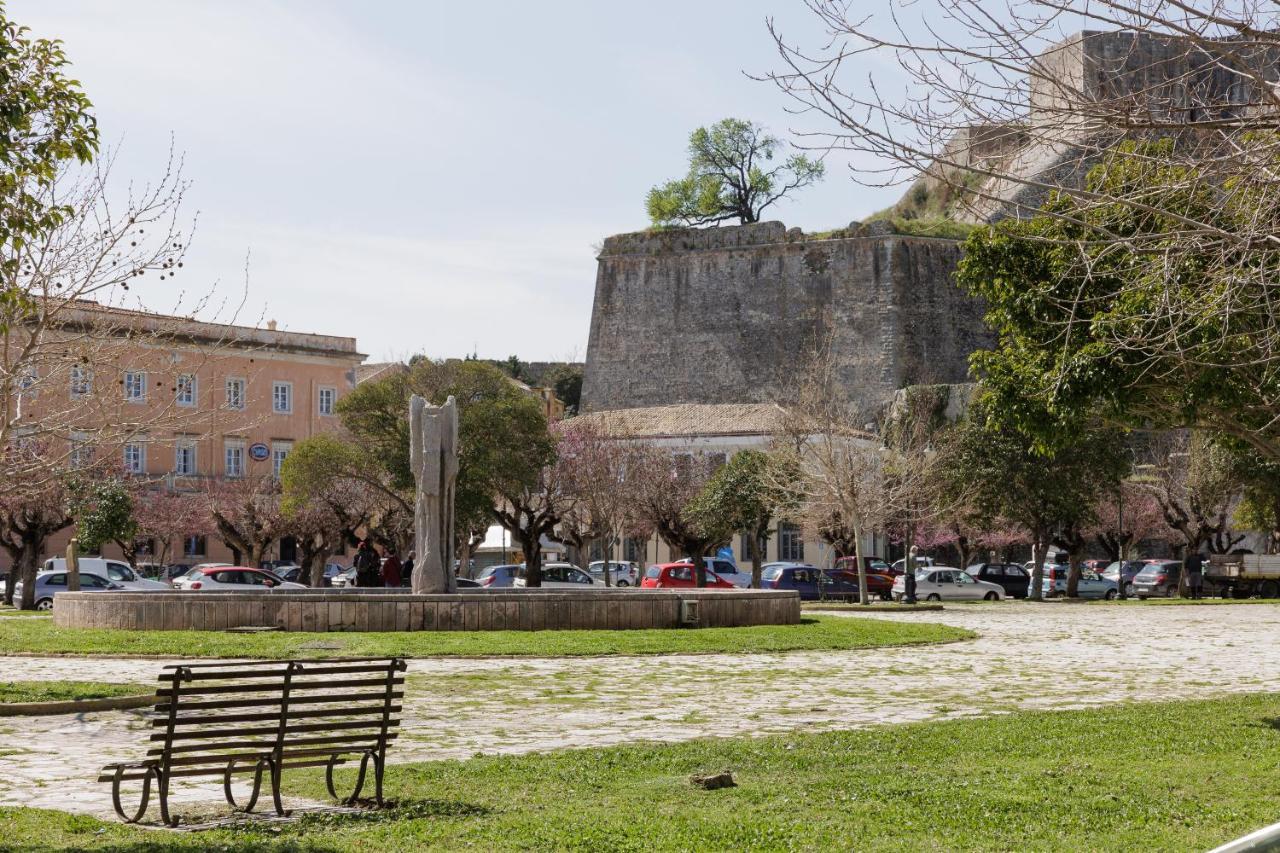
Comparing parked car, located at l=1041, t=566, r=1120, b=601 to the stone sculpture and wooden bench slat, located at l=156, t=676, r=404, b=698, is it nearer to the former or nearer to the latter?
the stone sculpture

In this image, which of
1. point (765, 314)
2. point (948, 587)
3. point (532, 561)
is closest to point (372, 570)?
point (532, 561)

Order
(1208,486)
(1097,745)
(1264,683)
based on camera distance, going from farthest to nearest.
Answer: (1208,486), (1264,683), (1097,745)

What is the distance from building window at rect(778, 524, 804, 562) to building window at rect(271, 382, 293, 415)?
19.3m

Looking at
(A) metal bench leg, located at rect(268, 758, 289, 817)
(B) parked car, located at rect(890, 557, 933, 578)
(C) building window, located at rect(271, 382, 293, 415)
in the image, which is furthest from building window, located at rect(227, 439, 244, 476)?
(A) metal bench leg, located at rect(268, 758, 289, 817)

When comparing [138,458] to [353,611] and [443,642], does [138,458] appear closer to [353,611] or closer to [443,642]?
[353,611]

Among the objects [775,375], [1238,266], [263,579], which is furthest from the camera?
[775,375]

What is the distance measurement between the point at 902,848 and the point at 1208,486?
42159 millimetres

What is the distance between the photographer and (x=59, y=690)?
13562mm

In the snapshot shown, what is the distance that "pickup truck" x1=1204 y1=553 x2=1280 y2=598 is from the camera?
44.4 metres

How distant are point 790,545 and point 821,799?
50.8 meters

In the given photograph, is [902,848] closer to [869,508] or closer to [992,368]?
[992,368]

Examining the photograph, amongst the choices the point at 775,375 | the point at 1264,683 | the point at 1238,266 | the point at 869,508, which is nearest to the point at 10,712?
the point at 1238,266

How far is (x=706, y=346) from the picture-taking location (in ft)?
212

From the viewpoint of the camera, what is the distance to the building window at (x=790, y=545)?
5809cm
